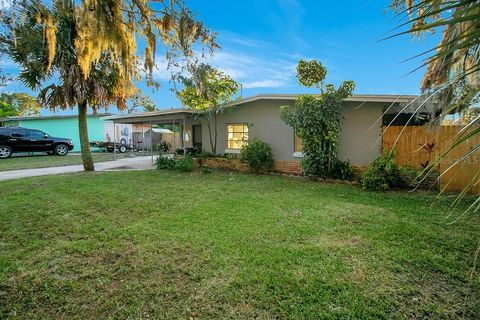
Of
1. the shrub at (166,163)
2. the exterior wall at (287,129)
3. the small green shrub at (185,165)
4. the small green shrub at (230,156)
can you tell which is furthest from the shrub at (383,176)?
the shrub at (166,163)

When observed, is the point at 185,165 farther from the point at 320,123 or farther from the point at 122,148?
the point at 122,148

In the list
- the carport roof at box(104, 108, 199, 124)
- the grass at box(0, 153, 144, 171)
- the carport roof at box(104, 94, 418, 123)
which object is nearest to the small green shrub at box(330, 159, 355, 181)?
the carport roof at box(104, 94, 418, 123)

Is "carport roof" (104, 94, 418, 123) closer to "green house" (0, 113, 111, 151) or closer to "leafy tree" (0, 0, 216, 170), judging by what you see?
"leafy tree" (0, 0, 216, 170)

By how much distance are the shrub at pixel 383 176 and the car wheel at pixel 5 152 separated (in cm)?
1927

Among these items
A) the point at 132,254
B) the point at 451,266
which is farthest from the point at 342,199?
the point at 132,254

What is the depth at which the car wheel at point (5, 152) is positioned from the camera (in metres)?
16.5

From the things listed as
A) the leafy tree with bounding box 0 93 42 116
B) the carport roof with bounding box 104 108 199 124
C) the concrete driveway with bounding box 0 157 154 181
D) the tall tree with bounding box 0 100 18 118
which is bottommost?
the concrete driveway with bounding box 0 157 154 181

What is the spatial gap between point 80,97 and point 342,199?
29.0 ft

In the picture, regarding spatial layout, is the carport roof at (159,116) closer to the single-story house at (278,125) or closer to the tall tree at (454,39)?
the single-story house at (278,125)

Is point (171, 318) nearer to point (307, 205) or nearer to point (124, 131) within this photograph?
point (307, 205)

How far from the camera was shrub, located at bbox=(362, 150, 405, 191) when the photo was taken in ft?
26.8

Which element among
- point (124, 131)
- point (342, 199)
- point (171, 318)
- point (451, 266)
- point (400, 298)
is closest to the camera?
point (171, 318)

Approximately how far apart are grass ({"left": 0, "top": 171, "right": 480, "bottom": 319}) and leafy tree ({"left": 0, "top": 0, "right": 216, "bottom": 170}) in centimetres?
288

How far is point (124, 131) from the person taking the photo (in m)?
25.2
